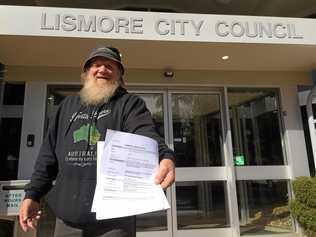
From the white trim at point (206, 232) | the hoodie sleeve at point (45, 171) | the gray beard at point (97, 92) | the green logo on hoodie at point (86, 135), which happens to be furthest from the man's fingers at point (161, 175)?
the white trim at point (206, 232)

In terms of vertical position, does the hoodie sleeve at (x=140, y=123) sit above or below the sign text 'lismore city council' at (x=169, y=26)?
below

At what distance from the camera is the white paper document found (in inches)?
45.9

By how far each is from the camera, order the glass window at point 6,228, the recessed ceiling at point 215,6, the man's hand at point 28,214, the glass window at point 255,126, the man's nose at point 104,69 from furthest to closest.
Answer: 1. the recessed ceiling at point 215,6
2. the glass window at point 255,126
3. the glass window at point 6,228
4. the man's nose at point 104,69
5. the man's hand at point 28,214

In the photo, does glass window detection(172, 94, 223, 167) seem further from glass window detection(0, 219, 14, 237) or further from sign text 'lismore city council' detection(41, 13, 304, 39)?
glass window detection(0, 219, 14, 237)

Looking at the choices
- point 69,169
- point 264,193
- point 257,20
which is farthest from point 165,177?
point 264,193

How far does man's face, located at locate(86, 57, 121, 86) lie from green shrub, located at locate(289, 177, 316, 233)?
392 cm

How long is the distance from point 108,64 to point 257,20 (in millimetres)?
3319

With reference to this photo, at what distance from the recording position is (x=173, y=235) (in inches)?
187

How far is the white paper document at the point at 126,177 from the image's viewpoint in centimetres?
117

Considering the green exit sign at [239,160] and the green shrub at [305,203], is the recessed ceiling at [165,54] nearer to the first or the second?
the green exit sign at [239,160]

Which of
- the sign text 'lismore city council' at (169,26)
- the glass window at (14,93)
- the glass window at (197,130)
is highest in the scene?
the sign text 'lismore city council' at (169,26)

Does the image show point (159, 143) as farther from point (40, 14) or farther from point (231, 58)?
point (231, 58)

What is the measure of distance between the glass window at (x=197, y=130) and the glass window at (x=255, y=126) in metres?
0.26

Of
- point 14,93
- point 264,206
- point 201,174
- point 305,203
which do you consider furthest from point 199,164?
point 14,93
